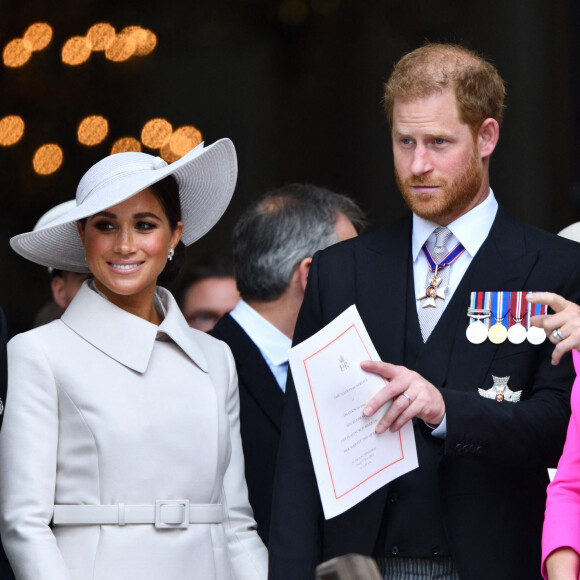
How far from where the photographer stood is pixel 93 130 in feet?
20.0

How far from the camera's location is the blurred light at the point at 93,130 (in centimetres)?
608

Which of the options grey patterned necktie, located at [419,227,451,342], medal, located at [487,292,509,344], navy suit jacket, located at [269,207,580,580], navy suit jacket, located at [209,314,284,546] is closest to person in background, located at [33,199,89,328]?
navy suit jacket, located at [209,314,284,546]

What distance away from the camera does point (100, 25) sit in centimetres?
595

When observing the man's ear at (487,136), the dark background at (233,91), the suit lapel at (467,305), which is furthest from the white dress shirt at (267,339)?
the dark background at (233,91)

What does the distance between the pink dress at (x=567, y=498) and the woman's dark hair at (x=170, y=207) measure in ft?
4.01

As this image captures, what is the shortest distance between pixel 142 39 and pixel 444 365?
→ 3.33 metres

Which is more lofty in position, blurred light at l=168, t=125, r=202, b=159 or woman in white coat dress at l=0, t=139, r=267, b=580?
blurred light at l=168, t=125, r=202, b=159

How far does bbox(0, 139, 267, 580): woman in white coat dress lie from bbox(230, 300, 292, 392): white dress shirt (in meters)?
0.45

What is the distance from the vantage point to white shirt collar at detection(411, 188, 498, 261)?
3.32 m

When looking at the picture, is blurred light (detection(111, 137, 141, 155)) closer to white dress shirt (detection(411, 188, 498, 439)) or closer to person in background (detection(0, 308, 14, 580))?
white dress shirt (detection(411, 188, 498, 439))

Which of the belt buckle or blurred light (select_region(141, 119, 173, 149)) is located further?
blurred light (select_region(141, 119, 173, 149))

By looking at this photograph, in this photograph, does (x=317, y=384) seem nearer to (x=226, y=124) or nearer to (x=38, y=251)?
(x=38, y=251)

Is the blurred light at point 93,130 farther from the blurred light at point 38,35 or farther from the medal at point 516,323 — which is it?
the medal at point 516,323

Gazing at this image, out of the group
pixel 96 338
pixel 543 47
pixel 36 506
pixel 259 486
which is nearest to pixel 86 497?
pixel 36 506
